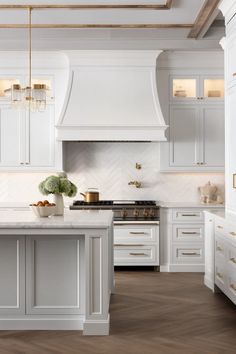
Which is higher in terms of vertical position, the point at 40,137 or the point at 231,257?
the point at 40,137

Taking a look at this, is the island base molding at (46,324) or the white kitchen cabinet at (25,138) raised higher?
the white kitchen cabinet at (25,138)

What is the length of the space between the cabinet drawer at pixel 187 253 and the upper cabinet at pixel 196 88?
1889mm

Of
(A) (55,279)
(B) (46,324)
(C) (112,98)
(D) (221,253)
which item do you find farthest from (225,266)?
(C) (112,98)

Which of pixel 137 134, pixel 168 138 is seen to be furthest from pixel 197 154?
pixel 137 134

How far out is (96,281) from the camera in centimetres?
405

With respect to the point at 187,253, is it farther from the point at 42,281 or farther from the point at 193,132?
the point at 42,281

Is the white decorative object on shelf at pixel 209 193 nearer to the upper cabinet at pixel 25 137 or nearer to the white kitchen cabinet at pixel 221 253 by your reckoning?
the white kitchen cabinet at pixel 221 253

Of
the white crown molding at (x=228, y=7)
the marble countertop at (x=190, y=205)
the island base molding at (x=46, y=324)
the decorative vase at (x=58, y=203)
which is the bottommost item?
the island base molding at (x=46, y=324)

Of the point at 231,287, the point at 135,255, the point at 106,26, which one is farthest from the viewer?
the point at 135,255

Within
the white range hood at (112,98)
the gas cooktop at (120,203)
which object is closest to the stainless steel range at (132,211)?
the gas cooktop at (120,203)

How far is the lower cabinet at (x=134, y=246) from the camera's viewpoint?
6.68 meters

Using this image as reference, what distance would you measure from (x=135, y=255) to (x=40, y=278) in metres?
2.62

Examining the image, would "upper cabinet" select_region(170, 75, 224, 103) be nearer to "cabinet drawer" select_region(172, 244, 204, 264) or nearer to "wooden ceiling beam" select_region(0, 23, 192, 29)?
"wooden ceiling beam" select_region(0, 23, 192, 29)

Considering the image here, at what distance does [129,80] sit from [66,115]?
0.91 metres
